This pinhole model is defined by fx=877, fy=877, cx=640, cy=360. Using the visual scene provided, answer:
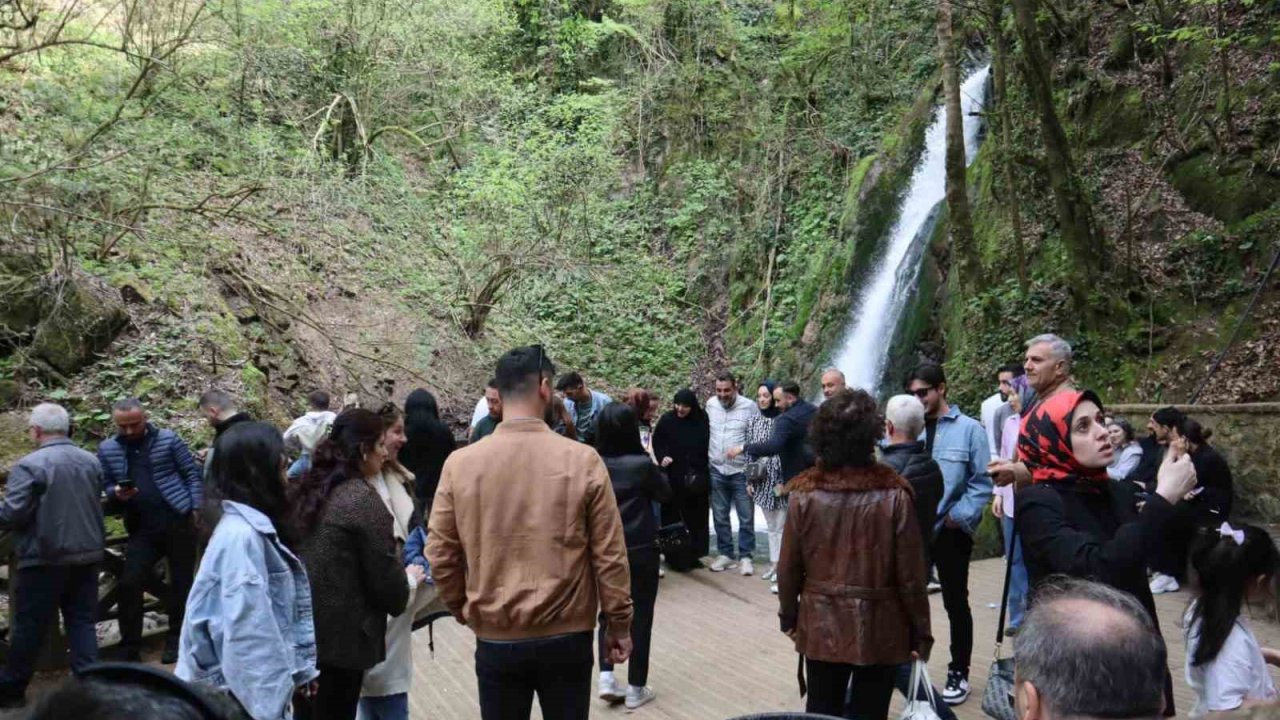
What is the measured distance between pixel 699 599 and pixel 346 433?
217 inches

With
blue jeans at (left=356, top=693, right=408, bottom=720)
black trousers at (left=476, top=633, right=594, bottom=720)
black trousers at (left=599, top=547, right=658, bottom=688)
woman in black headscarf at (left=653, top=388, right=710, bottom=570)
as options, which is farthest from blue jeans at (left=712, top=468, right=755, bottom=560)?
black trousers at (left=476, top=633, right=594, bottom=720)

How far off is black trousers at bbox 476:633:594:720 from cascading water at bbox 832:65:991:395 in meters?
13.0

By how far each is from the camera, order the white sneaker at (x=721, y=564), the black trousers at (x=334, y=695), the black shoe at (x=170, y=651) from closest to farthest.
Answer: the black trousers at (x=334, y=695)
the black shoe at (x=170, y=651)
the white sneaker at (x=721, y=564)

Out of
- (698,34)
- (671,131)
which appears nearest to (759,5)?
(698,34)

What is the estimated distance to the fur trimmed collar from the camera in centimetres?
379

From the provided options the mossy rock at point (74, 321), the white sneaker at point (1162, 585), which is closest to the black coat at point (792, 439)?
the white sneaker at point (1162, 585)

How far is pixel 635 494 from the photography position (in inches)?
213

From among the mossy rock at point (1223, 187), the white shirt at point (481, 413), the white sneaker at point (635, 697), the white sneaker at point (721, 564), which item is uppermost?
the mossy rock at point (1223, 187)

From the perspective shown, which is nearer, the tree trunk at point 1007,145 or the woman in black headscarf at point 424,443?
the woman in black headscarf at point 424,443

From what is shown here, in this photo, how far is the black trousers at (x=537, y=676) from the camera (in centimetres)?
332

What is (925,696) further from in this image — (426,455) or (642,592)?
(426,455)

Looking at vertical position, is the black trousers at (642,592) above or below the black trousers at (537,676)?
below

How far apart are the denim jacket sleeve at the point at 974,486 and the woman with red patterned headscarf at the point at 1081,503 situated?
190cm

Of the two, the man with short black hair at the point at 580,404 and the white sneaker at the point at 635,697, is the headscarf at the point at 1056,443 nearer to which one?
the white sneaker at the point at 635,697
